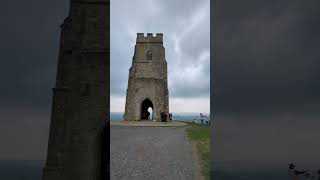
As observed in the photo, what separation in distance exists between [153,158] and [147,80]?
21.2 meters

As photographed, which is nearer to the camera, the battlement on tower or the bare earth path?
the bare earth path

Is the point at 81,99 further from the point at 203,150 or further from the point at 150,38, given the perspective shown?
the point at 150,38

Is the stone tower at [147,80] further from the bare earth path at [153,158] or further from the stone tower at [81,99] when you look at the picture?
the stone tower at [81,99]

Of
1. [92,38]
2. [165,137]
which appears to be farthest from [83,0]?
[165,137]

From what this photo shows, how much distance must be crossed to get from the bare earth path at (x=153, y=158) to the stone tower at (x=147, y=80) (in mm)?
14851

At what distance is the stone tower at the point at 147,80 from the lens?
1403 inches

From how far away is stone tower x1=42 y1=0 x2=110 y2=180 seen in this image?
13.2 meters

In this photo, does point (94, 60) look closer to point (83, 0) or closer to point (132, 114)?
point (83, 0)

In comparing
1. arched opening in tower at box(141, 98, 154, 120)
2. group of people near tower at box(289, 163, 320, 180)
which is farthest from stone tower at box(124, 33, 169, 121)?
group of people near tower at box(289, 163, 320, 180)

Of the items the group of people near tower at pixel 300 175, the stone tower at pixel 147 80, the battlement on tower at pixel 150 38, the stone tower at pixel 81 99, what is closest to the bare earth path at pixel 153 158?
the stone tower at pixel 81 99

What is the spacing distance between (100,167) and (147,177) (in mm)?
1674

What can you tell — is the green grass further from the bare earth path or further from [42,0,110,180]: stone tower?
→ [42,0,110,180]: stone tower

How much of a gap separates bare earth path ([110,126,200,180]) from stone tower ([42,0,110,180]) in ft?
4.17

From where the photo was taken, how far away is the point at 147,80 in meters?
36.5
